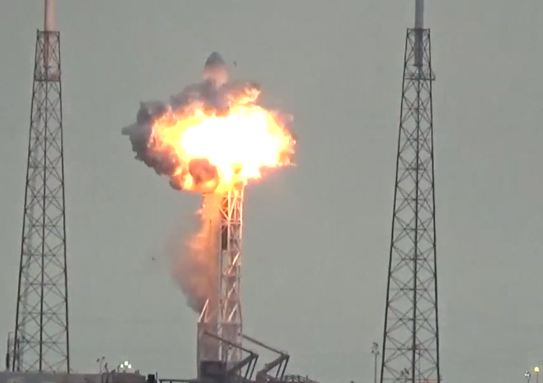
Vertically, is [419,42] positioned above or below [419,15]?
below

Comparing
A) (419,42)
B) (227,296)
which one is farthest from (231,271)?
(419,42)

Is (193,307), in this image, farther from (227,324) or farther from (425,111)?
(425,111)

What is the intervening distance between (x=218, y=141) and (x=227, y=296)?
10290mm

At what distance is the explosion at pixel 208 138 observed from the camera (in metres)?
178

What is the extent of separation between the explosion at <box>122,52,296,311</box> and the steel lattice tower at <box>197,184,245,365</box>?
55 centimetres

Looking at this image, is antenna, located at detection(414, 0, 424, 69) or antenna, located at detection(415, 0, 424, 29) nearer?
antenna, located at detection(414, 0, 424, 69)

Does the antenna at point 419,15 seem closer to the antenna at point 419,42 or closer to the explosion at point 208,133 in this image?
the antenna at point 419,42

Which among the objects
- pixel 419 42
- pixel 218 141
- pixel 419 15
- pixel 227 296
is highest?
pixel 419 15

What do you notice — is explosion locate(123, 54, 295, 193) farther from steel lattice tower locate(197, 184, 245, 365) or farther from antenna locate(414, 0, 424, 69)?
antenna locate(414, 0, 424, 69)

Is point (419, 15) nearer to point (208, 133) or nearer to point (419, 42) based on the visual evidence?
point (419, 42)

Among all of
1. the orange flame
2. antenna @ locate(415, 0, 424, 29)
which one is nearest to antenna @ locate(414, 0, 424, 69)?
antenna @ locate(415, 0, 424, 29)

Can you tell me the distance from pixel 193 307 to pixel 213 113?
13.2 m

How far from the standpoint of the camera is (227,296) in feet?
585

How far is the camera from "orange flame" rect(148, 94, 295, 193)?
583 ft
